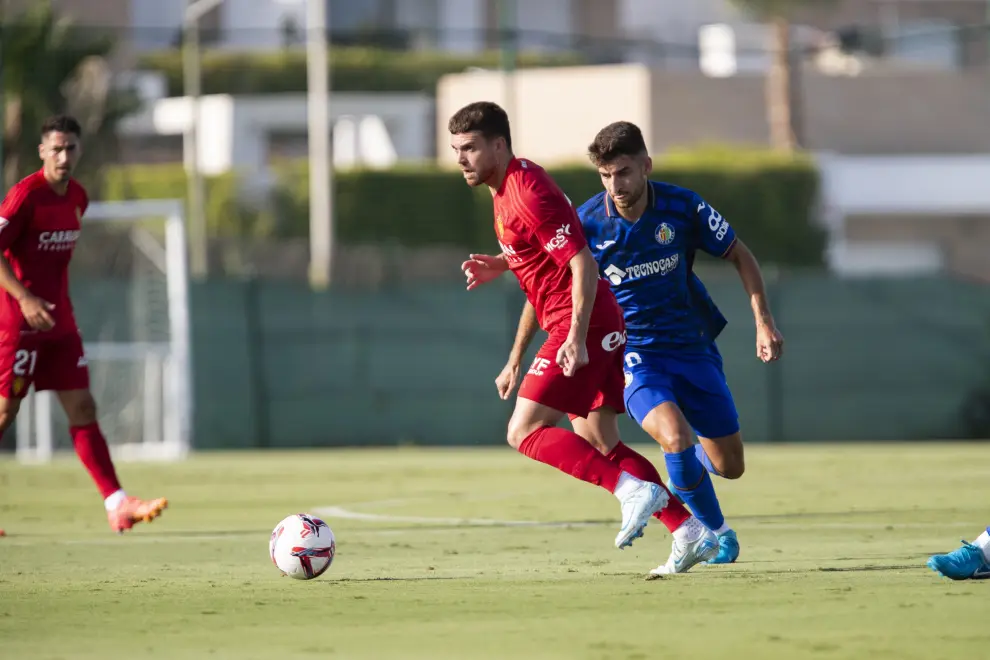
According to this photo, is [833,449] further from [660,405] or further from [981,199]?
[981,199]

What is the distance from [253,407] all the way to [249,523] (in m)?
10.7

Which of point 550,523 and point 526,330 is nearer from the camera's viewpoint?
point 526,330

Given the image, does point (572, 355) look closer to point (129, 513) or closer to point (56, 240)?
point (129, 513)

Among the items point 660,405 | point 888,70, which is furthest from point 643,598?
point 888,70

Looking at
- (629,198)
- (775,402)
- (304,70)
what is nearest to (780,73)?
(304,70)

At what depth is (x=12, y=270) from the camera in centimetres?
1066

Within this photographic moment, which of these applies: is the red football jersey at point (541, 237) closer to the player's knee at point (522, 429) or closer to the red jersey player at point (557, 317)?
the red jersey player at point (557, 317)

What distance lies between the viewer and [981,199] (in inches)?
1809

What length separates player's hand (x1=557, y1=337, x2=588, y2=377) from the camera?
7.80 m

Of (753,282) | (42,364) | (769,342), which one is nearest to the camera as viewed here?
(769,342)

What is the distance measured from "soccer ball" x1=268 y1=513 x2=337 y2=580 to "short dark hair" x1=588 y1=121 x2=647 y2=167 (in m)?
2.17

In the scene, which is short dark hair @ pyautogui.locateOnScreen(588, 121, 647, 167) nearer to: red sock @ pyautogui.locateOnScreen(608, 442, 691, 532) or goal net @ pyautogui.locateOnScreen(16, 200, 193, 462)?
red sock @ pyautogui.locateOnScreen(608, 442, 691, 532)

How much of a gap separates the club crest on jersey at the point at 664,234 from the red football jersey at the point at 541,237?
481 millimetres

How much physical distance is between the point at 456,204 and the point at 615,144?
33947 millimetres
